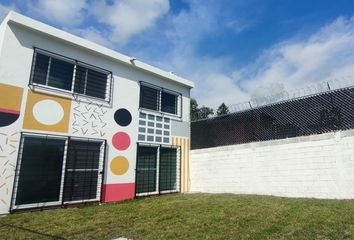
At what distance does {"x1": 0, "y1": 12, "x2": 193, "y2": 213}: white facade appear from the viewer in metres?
6.49

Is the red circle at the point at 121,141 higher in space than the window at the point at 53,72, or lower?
lower

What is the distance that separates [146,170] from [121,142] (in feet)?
5.19

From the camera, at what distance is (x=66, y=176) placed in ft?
23.9

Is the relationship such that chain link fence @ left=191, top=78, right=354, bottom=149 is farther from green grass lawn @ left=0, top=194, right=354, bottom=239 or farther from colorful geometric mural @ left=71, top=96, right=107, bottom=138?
colorful geometric mural @ left=71, top=96, right=107, bottom=138

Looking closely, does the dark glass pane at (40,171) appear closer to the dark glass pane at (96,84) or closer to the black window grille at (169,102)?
the dark glass pane at (96,84)

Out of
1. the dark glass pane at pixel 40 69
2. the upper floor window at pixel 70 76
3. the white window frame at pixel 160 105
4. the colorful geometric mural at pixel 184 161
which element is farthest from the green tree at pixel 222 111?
the dark glass pane at pixel 40 69

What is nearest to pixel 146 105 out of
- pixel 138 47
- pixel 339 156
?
pixel 138 47

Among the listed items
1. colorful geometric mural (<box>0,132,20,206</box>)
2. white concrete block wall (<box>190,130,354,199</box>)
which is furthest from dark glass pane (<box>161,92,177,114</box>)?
colorful geometric mural (<box>0,132,20,206</box>)

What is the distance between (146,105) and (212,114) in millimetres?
2902

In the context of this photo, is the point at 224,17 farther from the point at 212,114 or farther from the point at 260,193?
the point at 260,193

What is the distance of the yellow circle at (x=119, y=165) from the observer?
846cm

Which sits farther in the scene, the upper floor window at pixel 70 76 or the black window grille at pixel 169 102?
the black window grille at pixel 169 102

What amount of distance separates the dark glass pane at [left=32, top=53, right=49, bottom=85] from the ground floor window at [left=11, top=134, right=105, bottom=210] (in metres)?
1.64

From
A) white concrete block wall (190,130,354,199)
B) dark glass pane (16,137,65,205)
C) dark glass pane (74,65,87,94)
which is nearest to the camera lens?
dark glass pane (16,137,65,205)
